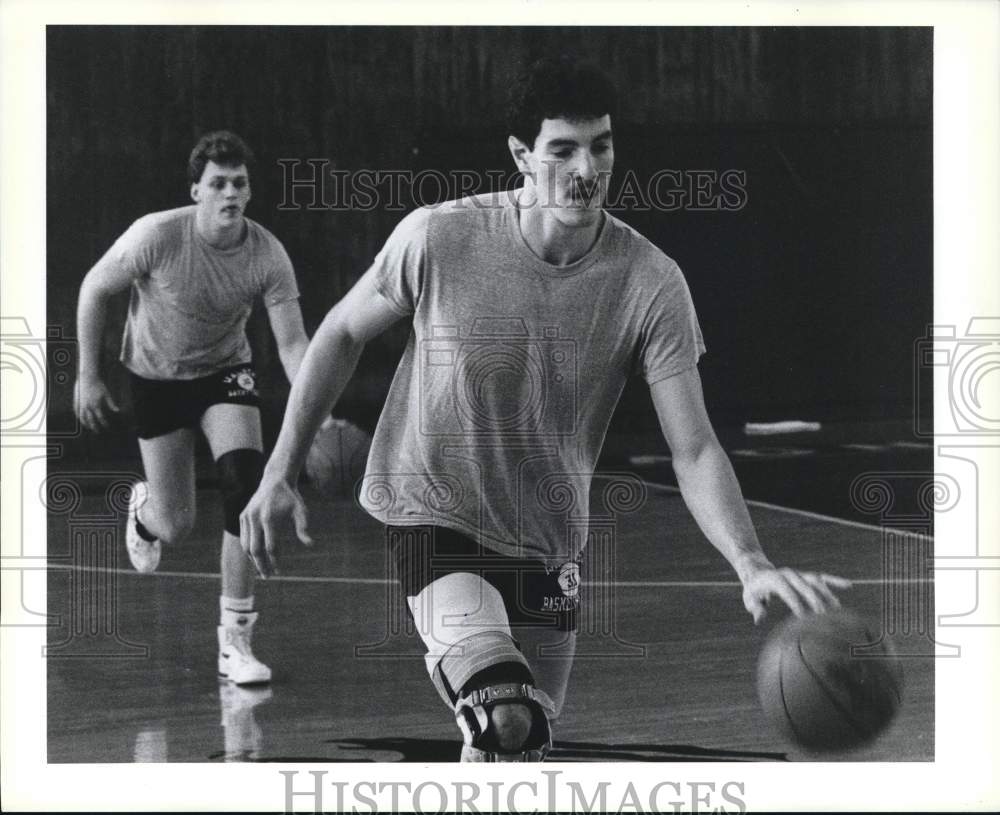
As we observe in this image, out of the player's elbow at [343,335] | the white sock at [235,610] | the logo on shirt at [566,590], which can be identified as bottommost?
the white sock at [235,610]

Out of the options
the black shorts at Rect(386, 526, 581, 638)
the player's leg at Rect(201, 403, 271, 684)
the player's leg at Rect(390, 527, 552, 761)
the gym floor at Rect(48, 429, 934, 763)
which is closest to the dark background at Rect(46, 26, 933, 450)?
the player's leg at Rect(201, 403, 271, 684)

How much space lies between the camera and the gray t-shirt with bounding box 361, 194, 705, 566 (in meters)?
5.12

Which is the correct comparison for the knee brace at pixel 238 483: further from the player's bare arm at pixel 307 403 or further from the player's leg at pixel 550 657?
the player's leg at pixel 550 657

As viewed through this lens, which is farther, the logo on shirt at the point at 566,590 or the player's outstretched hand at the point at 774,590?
the logo on shirt at the point at 566,590

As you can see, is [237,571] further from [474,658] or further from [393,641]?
[474,658]

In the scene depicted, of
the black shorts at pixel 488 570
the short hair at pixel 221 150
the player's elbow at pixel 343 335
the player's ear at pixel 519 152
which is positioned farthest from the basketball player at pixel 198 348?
the player's ear at pixel 519 152

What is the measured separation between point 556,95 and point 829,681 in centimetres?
214

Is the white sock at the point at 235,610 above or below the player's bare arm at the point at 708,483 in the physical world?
below

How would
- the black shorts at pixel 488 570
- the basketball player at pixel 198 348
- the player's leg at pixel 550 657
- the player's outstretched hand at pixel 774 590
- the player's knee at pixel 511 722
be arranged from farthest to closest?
the basketball player at pixel 198 348
the player's leg at pixel 550 657
the black shorts at pixel 488 570
the player's outstretched hand at pixel 774 590
the player's knee at pixel 511 722

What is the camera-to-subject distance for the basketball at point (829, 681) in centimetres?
511

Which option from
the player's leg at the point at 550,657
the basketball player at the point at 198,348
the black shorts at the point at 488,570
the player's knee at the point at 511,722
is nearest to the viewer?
the player's knee at the point at 511,722

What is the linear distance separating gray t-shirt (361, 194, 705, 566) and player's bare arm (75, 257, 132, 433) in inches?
36.3

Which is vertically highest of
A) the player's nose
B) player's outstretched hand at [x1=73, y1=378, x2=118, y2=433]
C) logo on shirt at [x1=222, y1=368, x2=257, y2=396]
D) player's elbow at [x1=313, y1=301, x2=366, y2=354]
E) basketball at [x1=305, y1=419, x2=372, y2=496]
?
the player's nose

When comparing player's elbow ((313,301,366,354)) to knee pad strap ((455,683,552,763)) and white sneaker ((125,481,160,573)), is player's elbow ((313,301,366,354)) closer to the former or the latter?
white sneaker ((125,481,160,573))
